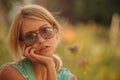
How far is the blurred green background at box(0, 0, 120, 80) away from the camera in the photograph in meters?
5.90

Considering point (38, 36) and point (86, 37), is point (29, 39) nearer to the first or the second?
point (38, 36)

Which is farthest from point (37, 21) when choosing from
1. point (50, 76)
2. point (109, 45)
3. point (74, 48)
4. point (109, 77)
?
point (109, 45)

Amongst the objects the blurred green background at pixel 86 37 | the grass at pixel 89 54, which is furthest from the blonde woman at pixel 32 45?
the grass at pixel 89 54

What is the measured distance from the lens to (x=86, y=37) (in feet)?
27.6

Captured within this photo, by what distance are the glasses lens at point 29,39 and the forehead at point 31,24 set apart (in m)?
0.03

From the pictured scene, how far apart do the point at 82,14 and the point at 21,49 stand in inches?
292

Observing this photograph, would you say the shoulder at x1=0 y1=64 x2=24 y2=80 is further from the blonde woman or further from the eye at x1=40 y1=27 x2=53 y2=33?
the eye at x1=40 y1=27 x2=53 y2=33

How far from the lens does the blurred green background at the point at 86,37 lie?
590cm

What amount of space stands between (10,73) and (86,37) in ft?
16.0

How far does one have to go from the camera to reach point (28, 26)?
3576 mm

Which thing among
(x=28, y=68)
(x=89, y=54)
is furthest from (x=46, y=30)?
(x=89, y=54)

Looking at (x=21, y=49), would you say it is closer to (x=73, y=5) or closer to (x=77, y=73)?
(x=77, y=73)

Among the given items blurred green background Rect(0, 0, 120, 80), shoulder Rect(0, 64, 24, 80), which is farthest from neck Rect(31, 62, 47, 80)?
blurred green background Rect(0, 0, 120, 80)

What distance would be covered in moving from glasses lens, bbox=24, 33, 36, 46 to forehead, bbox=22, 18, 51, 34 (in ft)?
0.10
